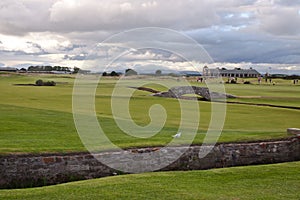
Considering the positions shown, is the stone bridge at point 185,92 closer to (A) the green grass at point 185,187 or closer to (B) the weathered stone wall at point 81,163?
(B) the weathered stone wall at point 81,163

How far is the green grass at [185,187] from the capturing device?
9359mm

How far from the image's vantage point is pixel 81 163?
480 inches

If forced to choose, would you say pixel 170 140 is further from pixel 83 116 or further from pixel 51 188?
pixel 83 116

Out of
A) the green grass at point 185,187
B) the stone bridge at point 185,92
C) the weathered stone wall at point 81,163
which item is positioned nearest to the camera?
the green grass at point 185,187

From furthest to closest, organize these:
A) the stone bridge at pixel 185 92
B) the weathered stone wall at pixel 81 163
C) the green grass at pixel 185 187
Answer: the stone bridge at pixel 185 92 → the weathered stone wall at pixel 81 163 → the green grass at pixel 185 187

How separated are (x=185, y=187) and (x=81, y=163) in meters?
3.49

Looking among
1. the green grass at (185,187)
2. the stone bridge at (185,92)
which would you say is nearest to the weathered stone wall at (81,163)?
the green grass at (185,187)

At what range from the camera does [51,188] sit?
9.98 metres

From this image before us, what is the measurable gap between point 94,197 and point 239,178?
406 centimetres

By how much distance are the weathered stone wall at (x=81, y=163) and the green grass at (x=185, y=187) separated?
4.95 feet

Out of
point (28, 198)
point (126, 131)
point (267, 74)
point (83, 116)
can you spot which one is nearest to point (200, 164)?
point (126, 131)

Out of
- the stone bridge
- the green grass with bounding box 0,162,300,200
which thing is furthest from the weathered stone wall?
the stone bridge

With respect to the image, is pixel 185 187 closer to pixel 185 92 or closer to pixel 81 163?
pixel 81 163

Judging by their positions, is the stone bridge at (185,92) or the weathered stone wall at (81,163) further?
the stone bridge at (185,92)
